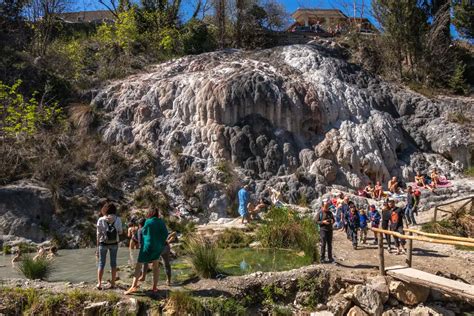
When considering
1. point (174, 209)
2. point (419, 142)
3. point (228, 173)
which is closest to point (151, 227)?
point (174, 209)

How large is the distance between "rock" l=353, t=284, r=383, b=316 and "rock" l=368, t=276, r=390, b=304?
10cm

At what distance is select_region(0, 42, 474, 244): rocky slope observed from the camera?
1723cm

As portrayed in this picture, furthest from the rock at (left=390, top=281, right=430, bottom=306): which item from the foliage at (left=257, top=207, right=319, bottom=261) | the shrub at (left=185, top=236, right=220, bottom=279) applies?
the shrub at (left=185, top=236, right=220, bottom=279)

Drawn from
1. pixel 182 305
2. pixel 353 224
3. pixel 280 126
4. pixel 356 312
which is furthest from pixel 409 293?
pixel 280 126

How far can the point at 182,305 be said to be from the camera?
24.9 ft

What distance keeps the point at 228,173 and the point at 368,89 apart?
31.4 ft

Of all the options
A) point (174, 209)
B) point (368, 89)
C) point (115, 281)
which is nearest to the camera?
point (115, 281)

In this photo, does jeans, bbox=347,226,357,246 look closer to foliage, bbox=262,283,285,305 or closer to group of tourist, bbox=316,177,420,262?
group of tourist, bbox=316,177,420,262

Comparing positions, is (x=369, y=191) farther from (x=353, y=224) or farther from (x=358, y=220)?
(x=353, y=224)

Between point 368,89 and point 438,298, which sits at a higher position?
point 368,89

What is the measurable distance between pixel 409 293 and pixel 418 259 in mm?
2413

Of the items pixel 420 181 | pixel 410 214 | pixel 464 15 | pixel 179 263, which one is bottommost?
pixel 179 263

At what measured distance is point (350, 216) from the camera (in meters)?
12.0

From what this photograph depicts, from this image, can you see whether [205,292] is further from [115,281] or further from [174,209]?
[174,209]
